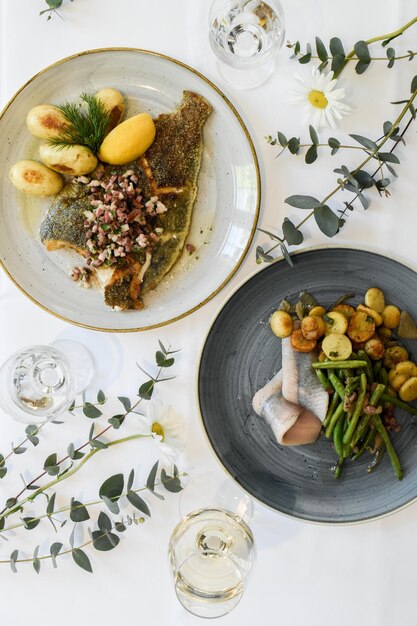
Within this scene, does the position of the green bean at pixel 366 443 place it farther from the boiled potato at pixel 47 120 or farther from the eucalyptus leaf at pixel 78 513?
the boiled potato at pixel 47 120

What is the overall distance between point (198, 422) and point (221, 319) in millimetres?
260

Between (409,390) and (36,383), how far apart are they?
833 mm

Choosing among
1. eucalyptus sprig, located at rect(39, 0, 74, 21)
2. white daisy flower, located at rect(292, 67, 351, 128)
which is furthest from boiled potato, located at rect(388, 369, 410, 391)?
eucalyptus sprig, located at rect(39, 0, 74, 21)

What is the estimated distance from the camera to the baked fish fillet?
4.49 ft

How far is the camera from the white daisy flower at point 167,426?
1437 mm

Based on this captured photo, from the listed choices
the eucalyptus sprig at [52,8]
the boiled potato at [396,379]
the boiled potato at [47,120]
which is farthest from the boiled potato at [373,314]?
the eucalyptus sprig at [52,8]

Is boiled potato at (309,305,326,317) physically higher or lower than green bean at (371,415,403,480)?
higher

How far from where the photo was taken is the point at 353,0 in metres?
1.36

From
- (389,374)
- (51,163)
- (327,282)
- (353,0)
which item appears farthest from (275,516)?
(353,0)

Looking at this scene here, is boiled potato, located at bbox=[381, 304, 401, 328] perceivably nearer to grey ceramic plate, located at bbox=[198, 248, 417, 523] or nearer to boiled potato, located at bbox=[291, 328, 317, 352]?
grey ceramic plate, located at bbox=[198, 248, 417, 523]

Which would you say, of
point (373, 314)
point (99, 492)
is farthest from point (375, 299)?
Result: point (99, 492)

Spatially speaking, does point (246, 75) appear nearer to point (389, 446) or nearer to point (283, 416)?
point (283, 416)

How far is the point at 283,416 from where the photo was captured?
4.35 feet

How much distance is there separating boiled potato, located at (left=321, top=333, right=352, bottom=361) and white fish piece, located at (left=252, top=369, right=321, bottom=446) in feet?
0.39
